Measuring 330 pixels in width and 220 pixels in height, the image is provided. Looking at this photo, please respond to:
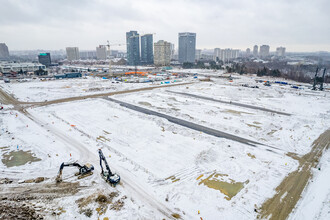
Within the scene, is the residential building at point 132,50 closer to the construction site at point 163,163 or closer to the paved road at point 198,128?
the paved road at point 198,128

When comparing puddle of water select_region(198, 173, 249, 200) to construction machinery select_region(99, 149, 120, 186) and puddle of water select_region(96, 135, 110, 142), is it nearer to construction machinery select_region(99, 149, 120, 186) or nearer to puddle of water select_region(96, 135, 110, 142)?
construction machinery select_region(99, 149, 120, 186)

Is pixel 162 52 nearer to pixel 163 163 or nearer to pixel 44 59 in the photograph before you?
pixel 44 59

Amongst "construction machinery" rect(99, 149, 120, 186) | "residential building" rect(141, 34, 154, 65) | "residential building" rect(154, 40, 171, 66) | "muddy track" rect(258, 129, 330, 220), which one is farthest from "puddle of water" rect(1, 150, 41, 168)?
"residential building" rect(141, 34, 154, 65)

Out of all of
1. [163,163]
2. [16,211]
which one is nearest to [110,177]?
[163,163]

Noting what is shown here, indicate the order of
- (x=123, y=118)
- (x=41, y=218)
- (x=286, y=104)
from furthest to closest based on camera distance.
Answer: (x=286, y=104) → (x=123, y=118) → (x=41, y=218)

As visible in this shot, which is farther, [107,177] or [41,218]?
[107,177]

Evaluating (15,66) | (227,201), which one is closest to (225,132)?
(227,201)

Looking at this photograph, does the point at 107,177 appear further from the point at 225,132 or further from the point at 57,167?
the point at 225,132
